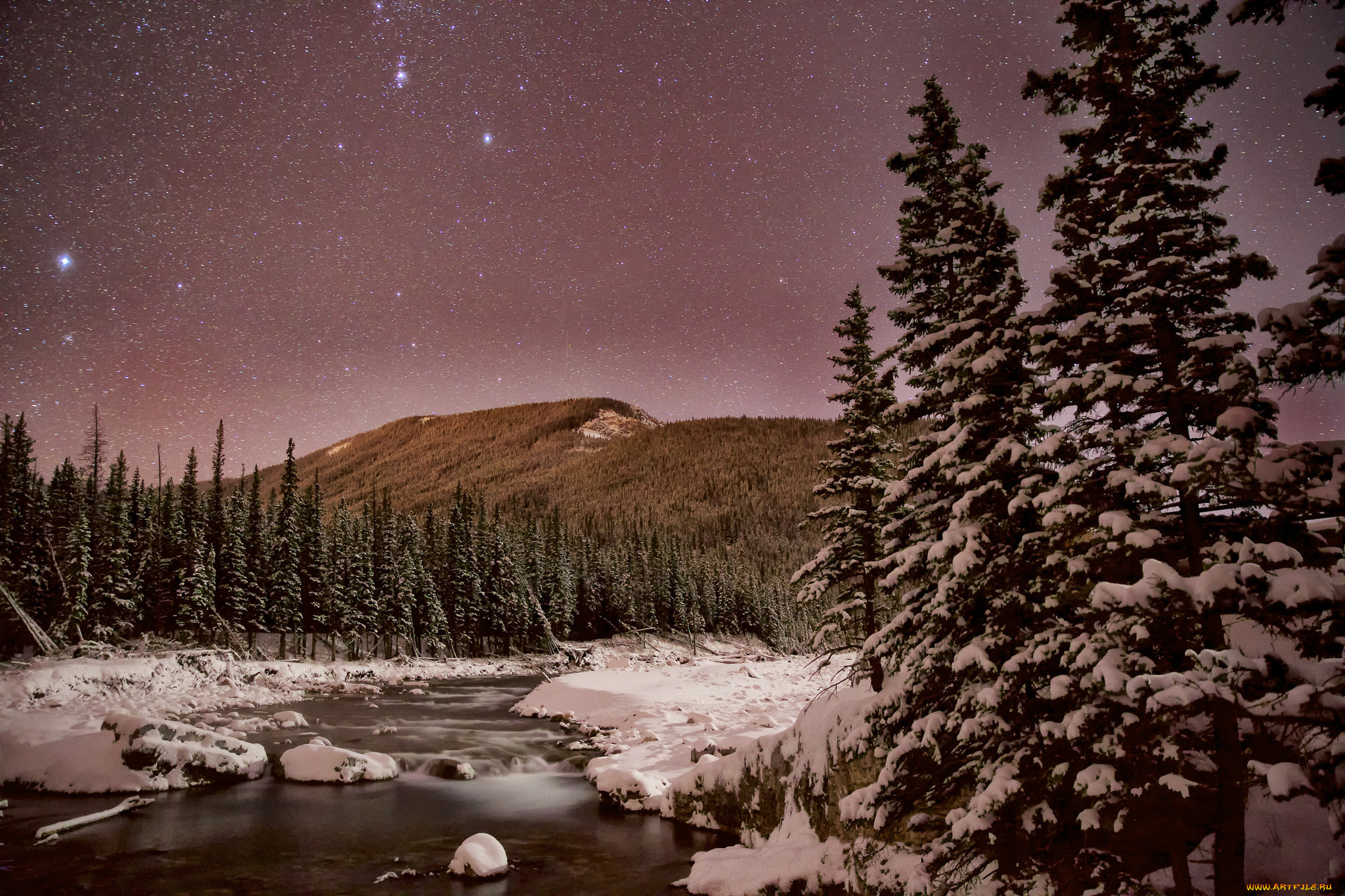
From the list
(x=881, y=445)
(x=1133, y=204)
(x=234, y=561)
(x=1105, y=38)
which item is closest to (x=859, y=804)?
(x=881, y=445)

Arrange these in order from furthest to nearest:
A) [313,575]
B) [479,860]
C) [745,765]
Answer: [313,575] < [745,765] < [479,860]

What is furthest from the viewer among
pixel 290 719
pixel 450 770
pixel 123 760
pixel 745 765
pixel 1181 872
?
pixel 290 719

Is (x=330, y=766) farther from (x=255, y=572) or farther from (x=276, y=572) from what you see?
(x=255, y=572)

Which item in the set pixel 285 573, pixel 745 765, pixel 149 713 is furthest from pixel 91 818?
pixel 285 573

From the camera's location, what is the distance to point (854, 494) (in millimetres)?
16781

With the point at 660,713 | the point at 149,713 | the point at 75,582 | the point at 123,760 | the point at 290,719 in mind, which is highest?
the point at 75,582

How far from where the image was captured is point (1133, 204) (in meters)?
8.90

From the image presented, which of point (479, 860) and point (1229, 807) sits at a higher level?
point (1229, 807)

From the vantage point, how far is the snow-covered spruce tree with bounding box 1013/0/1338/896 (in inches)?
266

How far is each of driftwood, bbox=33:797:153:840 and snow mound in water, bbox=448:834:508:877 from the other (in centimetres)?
1094

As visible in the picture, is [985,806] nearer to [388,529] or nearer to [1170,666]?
[1170,666]

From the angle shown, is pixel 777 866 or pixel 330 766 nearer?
pixel 777 866

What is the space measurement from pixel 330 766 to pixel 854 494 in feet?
72.7

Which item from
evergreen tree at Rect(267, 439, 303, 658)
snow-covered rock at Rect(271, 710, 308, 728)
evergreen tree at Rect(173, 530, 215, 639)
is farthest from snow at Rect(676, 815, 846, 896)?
evergreen tree at Rect(267, 439, 303, 658)
